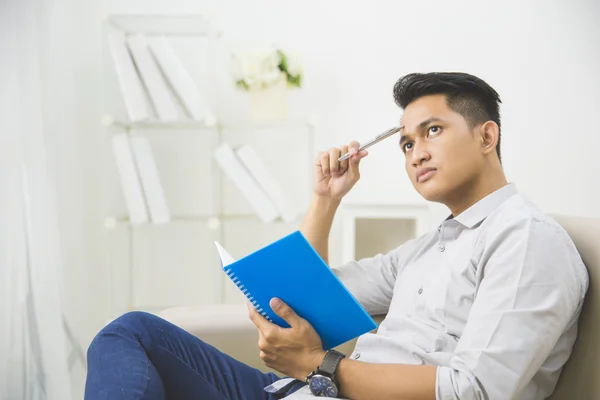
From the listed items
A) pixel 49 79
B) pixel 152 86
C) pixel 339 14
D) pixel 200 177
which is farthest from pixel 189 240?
pixel 339 14

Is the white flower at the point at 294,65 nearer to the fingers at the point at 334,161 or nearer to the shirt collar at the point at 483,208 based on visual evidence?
the fingers at the point at 334,161

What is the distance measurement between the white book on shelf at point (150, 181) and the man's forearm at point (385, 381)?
1.48 metres

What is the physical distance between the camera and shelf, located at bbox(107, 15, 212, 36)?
242 cm

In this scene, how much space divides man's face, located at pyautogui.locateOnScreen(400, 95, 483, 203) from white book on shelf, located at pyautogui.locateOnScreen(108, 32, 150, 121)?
54.6 inches

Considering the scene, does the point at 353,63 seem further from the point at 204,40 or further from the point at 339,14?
the point at 204,40

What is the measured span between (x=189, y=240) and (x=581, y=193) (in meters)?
1.72

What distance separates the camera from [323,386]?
42.6 inches

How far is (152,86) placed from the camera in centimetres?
237

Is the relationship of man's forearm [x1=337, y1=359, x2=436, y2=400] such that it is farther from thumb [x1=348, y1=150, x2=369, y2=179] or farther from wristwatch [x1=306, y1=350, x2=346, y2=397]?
thumb [x1=348, y1=150, x2=369, y2=179]

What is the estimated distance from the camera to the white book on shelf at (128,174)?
7.82 feet

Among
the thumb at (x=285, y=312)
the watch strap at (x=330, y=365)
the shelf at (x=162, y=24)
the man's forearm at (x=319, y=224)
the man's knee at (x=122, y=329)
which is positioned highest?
the shelf at (x=162, y=24)

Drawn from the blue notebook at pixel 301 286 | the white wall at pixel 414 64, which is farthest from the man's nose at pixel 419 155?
the white wall at pixel 414 64

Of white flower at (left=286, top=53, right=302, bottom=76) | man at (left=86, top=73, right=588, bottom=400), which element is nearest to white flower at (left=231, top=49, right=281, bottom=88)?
white flower at (left=286, top=53, right=302, bottom=76)

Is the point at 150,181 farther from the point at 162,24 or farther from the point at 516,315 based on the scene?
the point at 516,315
